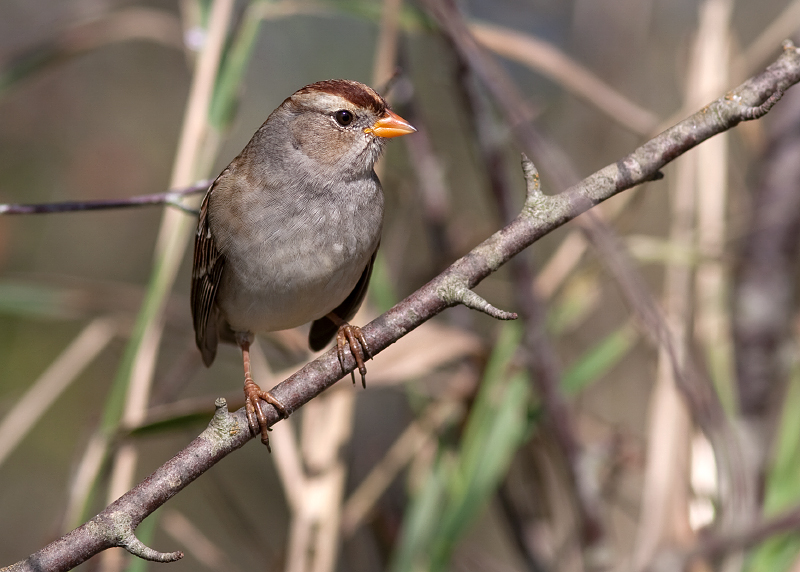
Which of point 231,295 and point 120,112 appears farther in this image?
point 120,112

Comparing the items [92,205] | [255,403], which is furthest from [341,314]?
[92,205]

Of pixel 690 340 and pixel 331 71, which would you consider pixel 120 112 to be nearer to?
pixel 331 71

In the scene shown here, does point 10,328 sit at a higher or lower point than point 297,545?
higher

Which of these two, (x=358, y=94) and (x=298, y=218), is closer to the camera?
(x=298, y=218)

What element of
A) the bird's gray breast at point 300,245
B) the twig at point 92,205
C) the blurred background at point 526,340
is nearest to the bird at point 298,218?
the bird's gray breast at point 300,245

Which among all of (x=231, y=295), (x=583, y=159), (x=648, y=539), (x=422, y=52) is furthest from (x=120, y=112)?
(x=648, y=539)

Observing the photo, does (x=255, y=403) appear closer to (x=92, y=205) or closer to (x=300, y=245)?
(x=300, y=245)
